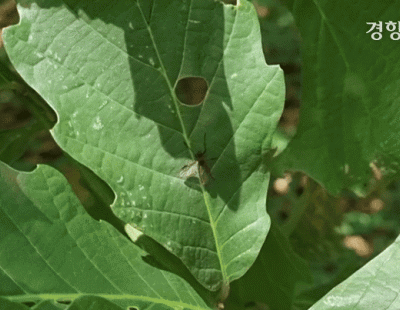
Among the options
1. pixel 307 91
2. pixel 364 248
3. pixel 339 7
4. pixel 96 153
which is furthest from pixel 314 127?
pixel 364 248

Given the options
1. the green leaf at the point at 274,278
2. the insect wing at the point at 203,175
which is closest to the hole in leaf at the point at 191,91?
the insect wing at the point at 203,175

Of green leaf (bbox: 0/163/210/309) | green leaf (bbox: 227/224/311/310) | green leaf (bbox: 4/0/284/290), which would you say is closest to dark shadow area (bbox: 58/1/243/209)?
green leaf (bbox: 4/0/284/290)

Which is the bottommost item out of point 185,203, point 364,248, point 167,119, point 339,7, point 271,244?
point 364,248

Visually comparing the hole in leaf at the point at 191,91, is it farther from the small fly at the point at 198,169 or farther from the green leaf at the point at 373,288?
the green leaf at the point at 373,288

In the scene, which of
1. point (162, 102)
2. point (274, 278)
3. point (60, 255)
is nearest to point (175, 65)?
point (162, 102)

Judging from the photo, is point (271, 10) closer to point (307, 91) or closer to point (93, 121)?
point (307, 91)

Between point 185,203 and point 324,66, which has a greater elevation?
point 324,66

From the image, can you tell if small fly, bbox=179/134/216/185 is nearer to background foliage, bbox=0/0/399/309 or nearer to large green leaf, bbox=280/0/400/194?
background foliage, bbox=0/0/399/309
